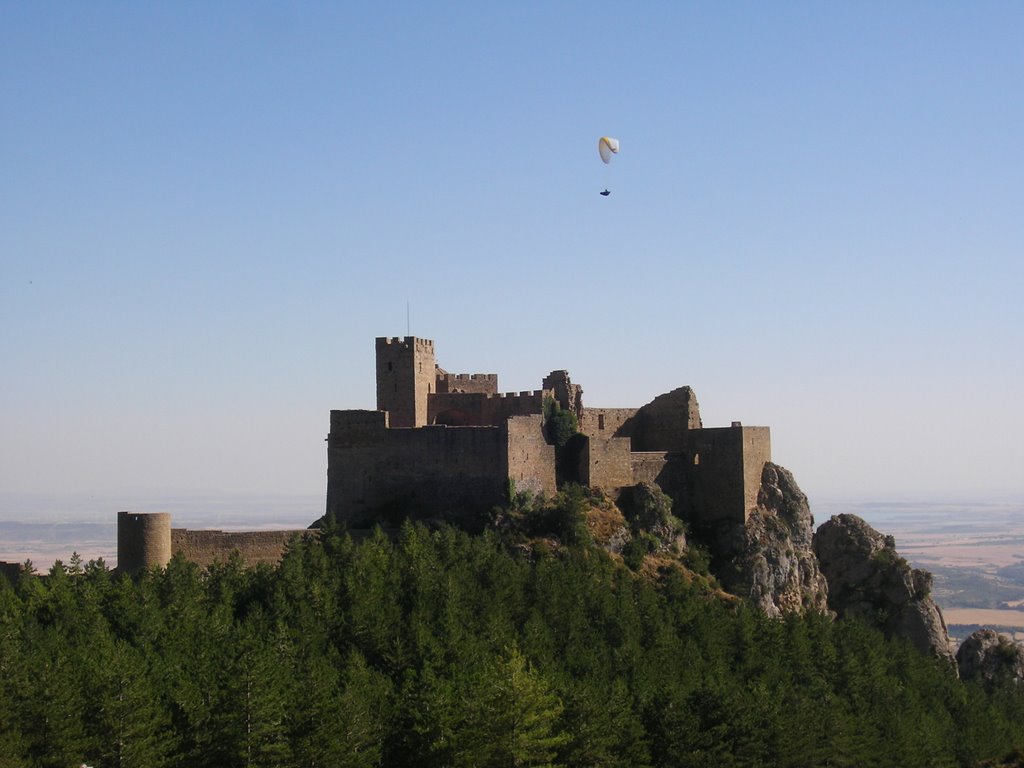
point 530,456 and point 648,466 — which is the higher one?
point 530,456

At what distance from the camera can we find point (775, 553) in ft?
225

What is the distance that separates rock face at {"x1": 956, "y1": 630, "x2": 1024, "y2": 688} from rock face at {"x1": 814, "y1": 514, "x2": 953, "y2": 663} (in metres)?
2.64

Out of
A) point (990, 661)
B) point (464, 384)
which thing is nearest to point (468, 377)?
point (464, 384)

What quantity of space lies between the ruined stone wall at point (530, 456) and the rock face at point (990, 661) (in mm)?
24101

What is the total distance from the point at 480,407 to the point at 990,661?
2907 centimetres

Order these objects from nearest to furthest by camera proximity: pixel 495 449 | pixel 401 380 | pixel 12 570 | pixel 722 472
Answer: pixel 12 570 < pixel 495 449 < pixel 401 380 < pixel 722 472

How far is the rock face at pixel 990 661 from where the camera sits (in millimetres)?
74500

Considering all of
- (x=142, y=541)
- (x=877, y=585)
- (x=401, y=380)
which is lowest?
(x=877, y=585)

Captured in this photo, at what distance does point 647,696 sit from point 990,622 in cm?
15659

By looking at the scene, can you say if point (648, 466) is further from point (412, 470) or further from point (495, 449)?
point (412, 470)

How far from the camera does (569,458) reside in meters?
66.3

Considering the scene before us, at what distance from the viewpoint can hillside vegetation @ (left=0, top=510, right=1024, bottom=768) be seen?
38.0 m

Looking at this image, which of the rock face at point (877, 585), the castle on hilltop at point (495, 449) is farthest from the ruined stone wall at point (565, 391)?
the rock face at point (877, 585)

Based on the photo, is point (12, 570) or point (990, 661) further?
point (990, 661)
